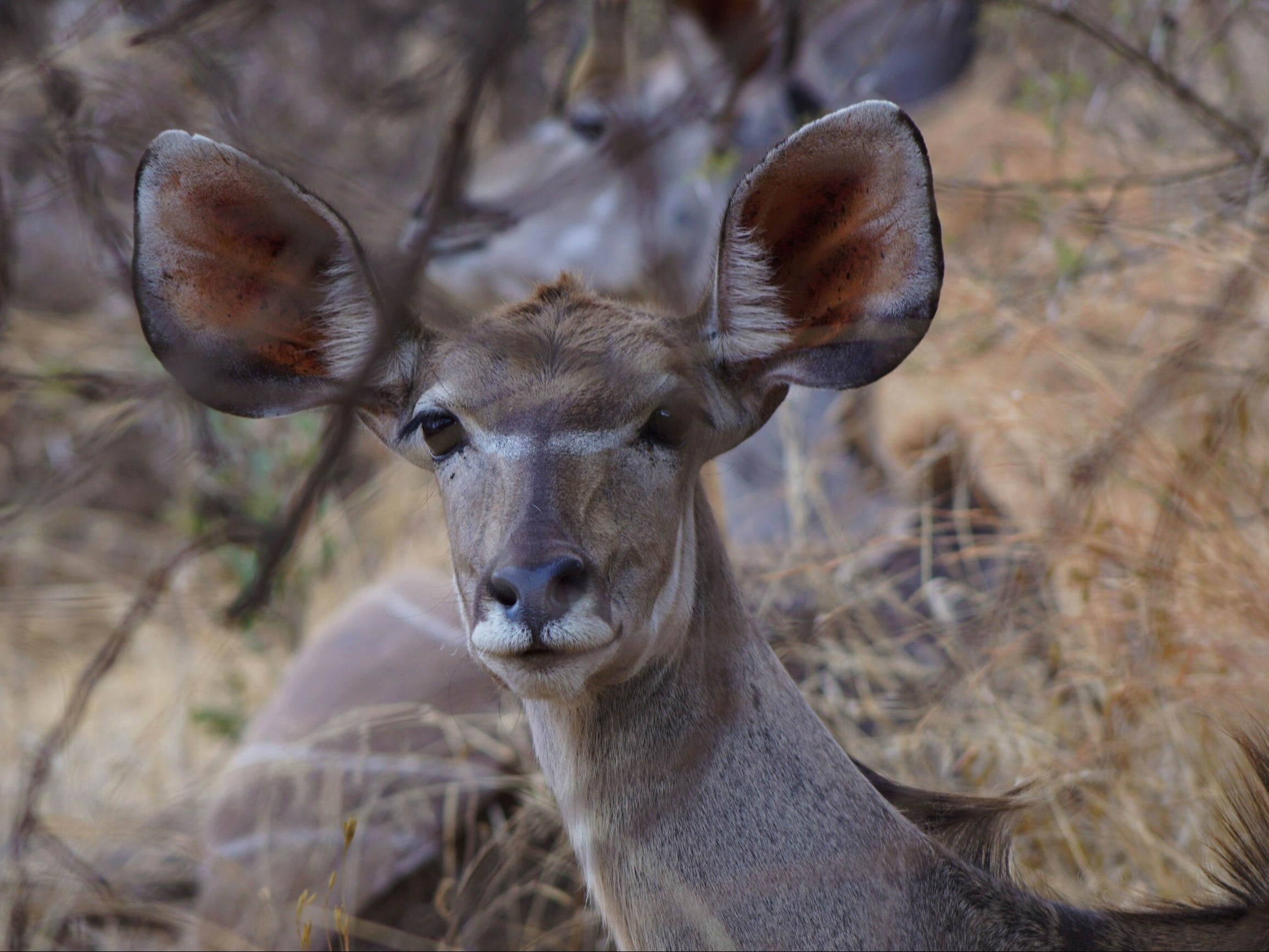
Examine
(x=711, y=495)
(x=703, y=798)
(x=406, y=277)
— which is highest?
(x=406, y=277)

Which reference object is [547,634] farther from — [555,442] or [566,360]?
[566,360]

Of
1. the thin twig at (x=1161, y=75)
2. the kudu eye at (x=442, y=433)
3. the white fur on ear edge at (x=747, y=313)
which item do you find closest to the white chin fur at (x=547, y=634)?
the kudu eye at (x=442, y=433)

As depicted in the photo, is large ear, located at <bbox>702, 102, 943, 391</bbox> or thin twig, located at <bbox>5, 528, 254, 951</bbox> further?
thin twig, located at <bbox>5, 528, 254, 951</bbox>

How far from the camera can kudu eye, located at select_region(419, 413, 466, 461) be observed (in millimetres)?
2041

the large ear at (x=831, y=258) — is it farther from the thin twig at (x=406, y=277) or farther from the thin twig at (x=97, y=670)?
the thin twig at (x=97, y=670)

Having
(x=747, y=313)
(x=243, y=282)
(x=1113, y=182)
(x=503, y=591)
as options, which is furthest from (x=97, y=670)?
(x=1113, y=182)

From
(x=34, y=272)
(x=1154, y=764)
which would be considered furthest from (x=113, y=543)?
(x=1154, y=764)

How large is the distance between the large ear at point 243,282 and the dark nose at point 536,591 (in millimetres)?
583

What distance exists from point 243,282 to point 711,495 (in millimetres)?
3735

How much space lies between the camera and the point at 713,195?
5.30 metres

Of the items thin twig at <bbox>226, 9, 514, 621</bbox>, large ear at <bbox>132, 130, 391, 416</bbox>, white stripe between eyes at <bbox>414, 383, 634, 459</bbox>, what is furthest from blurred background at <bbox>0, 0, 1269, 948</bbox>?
white stripe between eyes at <bbox>414, 383, 634, 459</bbox>

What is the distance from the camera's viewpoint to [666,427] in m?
2.00

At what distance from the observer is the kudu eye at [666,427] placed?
78.2 inches

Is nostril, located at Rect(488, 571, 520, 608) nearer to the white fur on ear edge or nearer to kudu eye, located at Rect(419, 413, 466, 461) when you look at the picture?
kudu eye, located at Rect(419, 413, 466, 461)
